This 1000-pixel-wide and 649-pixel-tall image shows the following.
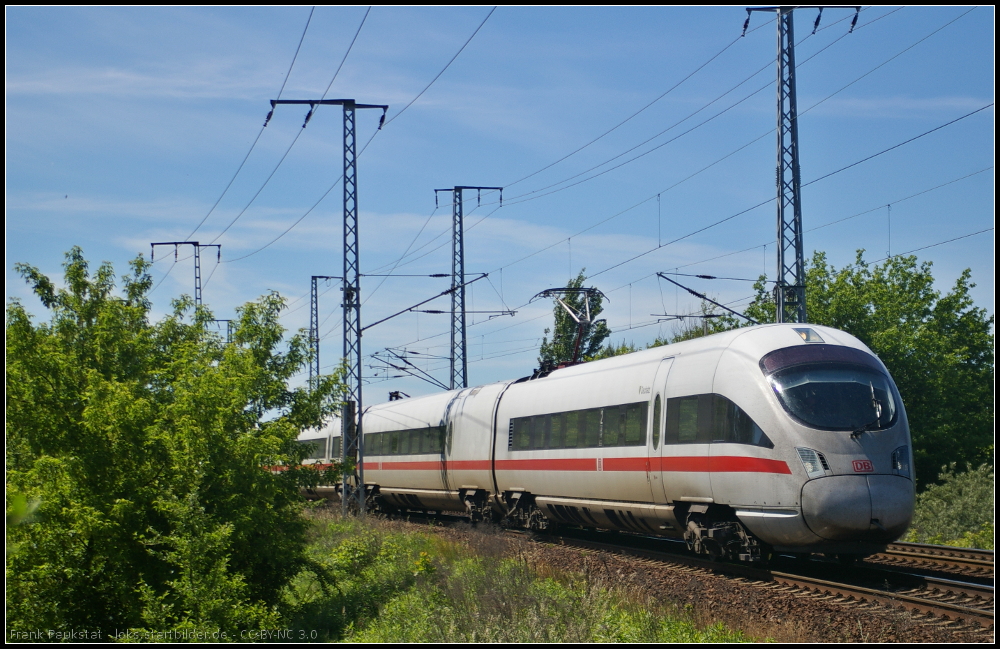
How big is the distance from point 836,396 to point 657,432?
310 cm

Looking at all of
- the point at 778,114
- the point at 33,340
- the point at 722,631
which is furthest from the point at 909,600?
the point at 778,114

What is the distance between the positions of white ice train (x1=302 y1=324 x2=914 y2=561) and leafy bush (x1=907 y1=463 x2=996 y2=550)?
7019mm

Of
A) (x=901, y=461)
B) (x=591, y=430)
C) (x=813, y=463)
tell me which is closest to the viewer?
(x=813, y=463)

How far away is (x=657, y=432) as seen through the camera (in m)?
14.7

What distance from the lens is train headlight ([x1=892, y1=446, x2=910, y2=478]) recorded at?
478 inches

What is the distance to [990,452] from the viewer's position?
1162 inches

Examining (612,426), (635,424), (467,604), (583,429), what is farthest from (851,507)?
(583,429)

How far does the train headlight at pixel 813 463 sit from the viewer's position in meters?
11.8

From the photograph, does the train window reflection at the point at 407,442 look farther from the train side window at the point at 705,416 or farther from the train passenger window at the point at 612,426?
the train side window at the point at 705,416

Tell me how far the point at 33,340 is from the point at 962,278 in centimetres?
3128

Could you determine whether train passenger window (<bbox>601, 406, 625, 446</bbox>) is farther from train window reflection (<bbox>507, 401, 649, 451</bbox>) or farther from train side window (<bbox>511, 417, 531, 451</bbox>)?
train side window (<bbox>511, 417, 531, 451</bbox>)

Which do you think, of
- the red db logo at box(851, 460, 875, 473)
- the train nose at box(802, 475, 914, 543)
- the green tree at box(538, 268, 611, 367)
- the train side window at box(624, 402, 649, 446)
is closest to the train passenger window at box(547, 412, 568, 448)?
the train side window at box(624, 402, 649, 446)

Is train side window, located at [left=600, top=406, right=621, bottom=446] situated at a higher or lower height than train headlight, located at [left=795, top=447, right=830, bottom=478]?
higher

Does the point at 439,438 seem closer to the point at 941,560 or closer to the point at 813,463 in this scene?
the point at 941,560
